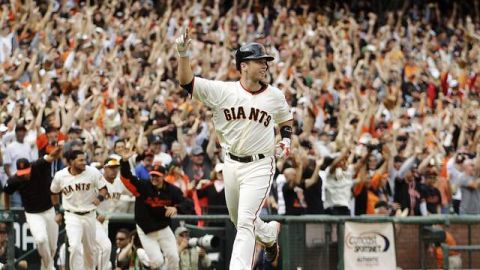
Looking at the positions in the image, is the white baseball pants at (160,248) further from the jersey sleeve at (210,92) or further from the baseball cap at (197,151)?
the jersey sleeve at (210,92)

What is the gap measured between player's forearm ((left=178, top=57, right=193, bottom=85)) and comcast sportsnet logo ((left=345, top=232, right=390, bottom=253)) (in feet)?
15.6

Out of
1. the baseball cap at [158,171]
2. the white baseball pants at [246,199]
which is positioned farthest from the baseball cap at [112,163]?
the white baseball pants at [246,199]

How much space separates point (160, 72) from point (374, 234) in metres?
9.14

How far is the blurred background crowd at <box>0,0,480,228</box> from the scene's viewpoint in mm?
17844

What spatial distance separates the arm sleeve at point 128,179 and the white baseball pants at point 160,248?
1.73 ft

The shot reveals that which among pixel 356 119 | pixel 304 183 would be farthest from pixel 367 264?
pixel 356 119

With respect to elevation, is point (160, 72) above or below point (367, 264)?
above

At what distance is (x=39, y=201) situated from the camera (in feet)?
50.7

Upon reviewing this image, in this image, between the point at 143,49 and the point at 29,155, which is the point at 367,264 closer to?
the point at 29,155

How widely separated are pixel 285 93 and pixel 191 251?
7972 mm

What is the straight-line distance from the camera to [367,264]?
49.4 feet

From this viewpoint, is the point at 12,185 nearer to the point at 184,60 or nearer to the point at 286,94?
the point at 184,60

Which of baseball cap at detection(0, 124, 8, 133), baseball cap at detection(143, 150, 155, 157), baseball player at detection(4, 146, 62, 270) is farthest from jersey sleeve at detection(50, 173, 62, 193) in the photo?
baseball cap at detection(143, 150, 155, 157)

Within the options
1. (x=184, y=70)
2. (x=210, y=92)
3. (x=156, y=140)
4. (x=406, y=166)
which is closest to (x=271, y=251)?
(x=210, y=92)
